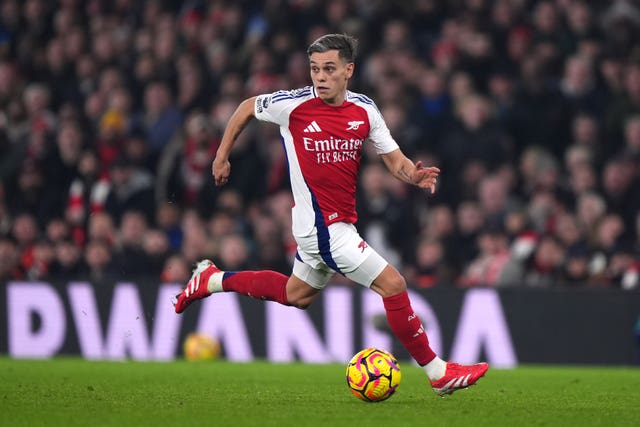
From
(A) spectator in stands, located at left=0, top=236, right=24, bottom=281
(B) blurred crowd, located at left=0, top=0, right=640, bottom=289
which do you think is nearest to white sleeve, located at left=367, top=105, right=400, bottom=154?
(B) blurred crowd, located at left=0, top=0, right=640, bottom=289

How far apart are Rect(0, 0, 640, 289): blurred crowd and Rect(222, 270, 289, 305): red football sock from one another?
4.94m

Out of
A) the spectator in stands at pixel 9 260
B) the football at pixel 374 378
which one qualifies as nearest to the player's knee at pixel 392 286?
the football at pixel 374 378

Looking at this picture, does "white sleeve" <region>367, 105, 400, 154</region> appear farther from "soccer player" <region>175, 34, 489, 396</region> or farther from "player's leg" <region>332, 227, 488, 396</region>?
"player's leg" <region>332, 227, 488, 396</region>

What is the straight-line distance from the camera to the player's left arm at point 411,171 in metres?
7.69

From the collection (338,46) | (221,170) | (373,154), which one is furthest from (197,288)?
(373,154)

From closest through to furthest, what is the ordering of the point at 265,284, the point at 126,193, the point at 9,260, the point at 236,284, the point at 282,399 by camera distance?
1. the point at 282,399
2. the point at 265,284
3. the point at 236,284
4. the point at 9,260
5. the point at 126,193

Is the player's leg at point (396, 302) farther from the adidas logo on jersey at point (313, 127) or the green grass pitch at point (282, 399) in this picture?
the adidas logo on jersey at point (313, 127)

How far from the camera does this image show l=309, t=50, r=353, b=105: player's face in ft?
25.5

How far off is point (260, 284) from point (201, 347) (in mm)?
5003

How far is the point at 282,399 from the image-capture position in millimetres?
7973

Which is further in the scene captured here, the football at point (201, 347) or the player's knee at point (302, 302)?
the football at point (201, 347)

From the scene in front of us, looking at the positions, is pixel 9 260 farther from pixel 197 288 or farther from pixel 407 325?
pixel 407 325

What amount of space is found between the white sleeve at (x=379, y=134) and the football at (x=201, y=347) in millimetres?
5667

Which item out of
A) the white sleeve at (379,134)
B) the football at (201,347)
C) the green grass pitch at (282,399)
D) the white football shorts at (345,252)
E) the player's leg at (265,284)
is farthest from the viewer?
the football at (201,347)
